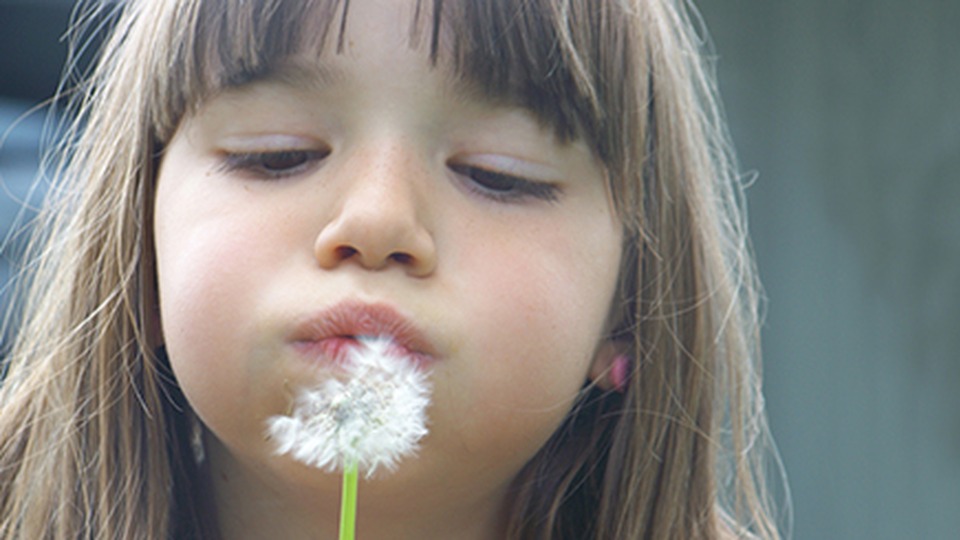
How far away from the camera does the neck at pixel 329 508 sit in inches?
37.6

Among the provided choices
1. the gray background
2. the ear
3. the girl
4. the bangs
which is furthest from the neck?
the gray background

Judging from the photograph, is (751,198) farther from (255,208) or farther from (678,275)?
(255,208)

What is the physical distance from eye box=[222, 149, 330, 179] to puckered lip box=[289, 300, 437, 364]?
0.11 metres

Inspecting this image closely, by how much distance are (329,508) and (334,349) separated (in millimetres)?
180

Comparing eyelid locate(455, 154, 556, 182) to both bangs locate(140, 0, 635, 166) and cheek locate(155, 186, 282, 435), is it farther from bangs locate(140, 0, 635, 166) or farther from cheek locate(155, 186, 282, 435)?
cheek locate(155, 186, 282, 435)

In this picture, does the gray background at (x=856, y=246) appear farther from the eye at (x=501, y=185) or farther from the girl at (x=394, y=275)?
the eye at (x=501, y=185)

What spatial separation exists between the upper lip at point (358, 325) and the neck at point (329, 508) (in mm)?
102

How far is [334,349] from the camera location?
2.81ft

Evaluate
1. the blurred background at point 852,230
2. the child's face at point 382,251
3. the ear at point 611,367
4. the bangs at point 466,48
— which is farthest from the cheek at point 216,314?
the blurred background at point 852,230

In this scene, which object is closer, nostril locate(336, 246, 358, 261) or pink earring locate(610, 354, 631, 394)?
nostril locate(336, 246, 358, 261)

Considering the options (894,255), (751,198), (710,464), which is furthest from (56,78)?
(710,464)

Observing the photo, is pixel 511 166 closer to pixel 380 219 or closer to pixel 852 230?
pixel 380 219

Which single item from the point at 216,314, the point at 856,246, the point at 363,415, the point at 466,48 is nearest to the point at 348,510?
the point at 363,415

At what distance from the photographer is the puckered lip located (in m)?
0.86
